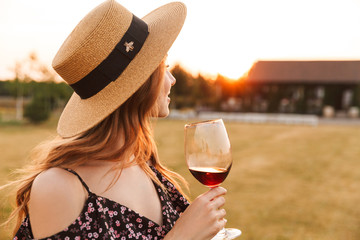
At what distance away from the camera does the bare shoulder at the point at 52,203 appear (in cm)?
119

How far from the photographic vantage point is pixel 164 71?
1.52 metres

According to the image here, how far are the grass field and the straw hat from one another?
2.11 ft

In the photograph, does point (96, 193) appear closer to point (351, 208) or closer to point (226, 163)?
point (226, 163)

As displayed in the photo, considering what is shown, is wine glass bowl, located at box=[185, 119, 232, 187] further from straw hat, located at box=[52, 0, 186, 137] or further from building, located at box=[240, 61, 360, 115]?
building, located at box=[240, 61, 360, 115]

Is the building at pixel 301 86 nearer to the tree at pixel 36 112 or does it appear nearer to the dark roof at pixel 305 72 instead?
the dark roof at pixel 305 72

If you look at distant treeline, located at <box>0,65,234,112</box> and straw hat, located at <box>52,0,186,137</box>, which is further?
distant treeline, located at <box>0,65,234,112</box>

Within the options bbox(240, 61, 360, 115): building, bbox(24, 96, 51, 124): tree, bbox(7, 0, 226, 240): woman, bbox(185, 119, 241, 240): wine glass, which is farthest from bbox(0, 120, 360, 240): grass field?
bbox(240, 61, 360, 115): building

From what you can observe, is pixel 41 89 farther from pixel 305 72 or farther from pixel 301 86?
pixel 305 72

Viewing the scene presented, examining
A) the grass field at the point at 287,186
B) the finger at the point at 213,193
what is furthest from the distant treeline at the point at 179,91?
the finger at the point at 213,193

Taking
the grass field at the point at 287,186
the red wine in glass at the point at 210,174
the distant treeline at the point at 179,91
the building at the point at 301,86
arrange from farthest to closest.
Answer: the building at the point at 301,86, the distant treeline at the point at 179,91, the grass field at the point at 287,186, the red wine in glass at the point at 210,174

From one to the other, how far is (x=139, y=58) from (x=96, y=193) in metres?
0.55

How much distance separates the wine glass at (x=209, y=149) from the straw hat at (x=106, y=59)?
0.95 ft

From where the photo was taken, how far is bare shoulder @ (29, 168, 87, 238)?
3.91ft

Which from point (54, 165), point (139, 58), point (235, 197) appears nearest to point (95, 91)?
point (139, 58)
